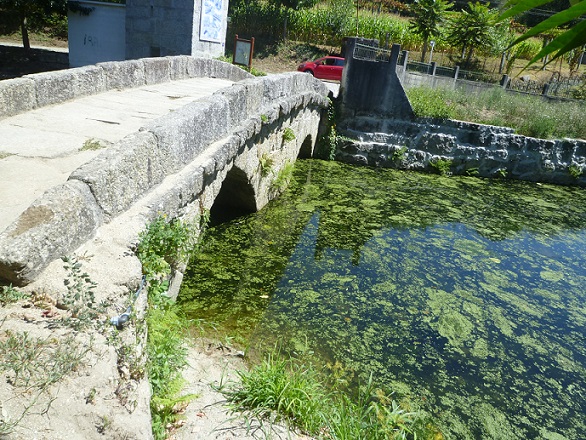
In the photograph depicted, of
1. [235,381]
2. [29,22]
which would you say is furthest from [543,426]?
[29,22]

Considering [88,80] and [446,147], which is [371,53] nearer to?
[446,147]

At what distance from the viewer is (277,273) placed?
600cm

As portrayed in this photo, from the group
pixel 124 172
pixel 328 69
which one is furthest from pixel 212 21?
pixel 124 172

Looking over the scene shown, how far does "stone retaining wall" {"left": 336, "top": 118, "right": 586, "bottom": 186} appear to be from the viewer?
38.5 feet

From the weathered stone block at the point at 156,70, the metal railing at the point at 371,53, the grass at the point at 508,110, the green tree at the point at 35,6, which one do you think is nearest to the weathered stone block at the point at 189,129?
the weathered stone block at the point at 156,70

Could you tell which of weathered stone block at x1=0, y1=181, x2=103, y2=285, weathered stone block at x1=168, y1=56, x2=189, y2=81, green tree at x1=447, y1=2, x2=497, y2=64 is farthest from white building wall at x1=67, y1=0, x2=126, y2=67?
green tree at x1=447, y1=2, x2=497, y2=64

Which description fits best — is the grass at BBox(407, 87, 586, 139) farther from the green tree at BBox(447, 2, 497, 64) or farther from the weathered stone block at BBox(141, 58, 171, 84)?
the green tree at BBox(447, 2, 497, 64)

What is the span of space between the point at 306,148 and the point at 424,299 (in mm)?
6283

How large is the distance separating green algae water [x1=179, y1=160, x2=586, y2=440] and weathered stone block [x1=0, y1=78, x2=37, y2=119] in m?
2.42

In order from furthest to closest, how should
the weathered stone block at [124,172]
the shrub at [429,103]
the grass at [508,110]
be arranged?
the grass at [508,110]
the shrub at [429,103]
the weathered stone block at [124,172]

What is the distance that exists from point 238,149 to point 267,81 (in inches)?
64.0

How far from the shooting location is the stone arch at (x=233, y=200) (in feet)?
22.7

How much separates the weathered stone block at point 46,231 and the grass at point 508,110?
33.4ft

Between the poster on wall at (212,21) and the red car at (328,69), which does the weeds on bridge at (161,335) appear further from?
the red car at (328,69)
